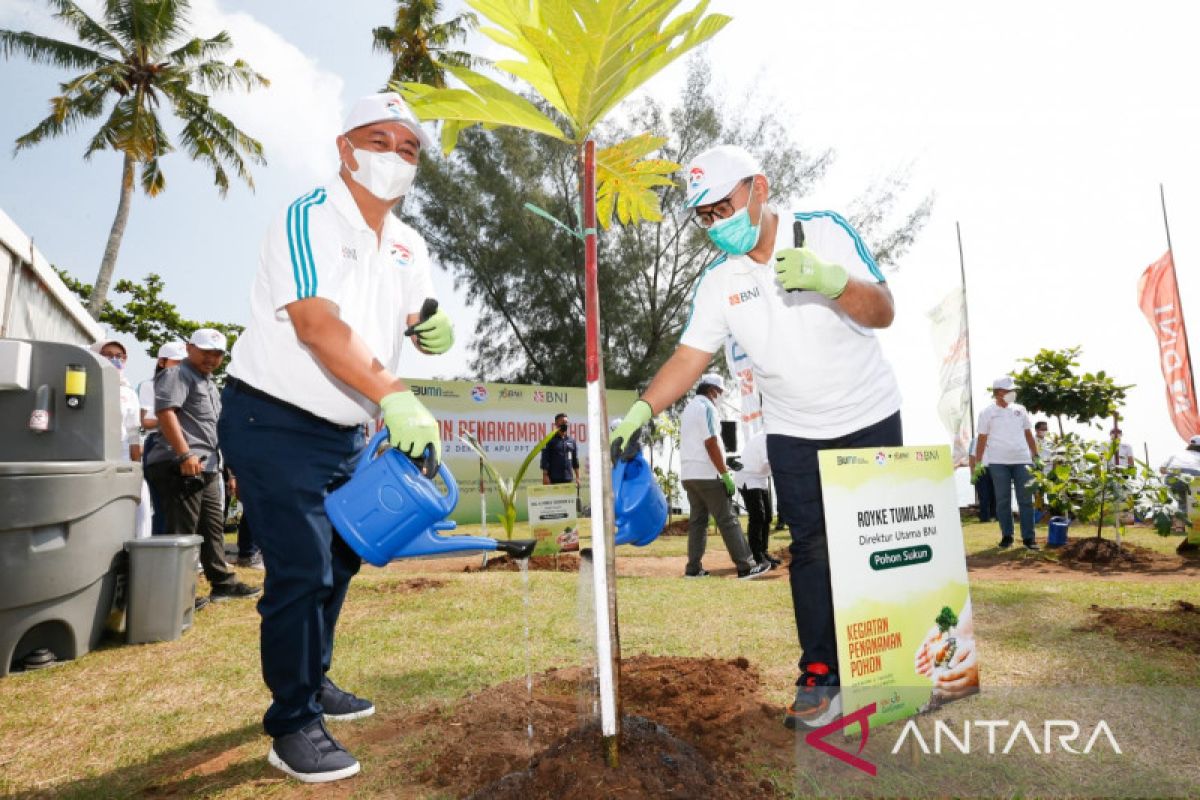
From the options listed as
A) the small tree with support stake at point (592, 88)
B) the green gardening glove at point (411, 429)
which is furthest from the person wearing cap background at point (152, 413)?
the small tree with support stake at point (592, 88)

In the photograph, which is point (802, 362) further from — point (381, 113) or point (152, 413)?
point (152, 413)

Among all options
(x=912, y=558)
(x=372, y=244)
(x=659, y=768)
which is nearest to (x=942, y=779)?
(x=912, y=558)

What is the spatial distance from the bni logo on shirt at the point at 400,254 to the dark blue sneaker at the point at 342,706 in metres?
1.70

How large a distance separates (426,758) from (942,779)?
5.33ft

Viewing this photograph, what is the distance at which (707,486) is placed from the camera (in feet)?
24.3

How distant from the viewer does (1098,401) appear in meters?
17.4

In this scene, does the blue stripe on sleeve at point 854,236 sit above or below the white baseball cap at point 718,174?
below

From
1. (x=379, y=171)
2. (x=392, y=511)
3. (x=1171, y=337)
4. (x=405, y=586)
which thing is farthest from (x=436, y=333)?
(x=1171, y=337)

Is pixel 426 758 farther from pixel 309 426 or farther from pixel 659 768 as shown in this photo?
pixel 309 426

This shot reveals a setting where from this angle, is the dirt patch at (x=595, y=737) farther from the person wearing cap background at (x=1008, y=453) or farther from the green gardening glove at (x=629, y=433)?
the person wearing cap background at (x=1008, y=453)

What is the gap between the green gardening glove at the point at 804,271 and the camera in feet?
7.51

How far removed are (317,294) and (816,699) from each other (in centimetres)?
216

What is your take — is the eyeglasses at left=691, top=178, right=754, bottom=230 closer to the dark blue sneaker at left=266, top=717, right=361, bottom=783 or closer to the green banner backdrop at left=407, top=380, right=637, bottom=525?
the dark blue sneaker at left=266, top=717, right=361, bottom=783

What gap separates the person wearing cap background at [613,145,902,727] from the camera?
263 centimetres
